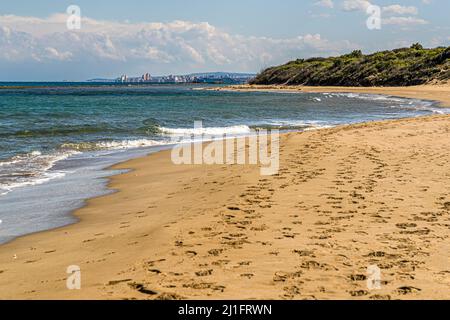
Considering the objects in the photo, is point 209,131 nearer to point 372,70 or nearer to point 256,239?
point 256,239

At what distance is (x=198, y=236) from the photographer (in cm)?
693

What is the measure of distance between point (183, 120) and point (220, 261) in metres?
28.4

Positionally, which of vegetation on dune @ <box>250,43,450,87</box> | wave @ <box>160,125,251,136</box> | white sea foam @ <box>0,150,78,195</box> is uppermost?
vegetation on dune @ <box>250,43,450,87</box>

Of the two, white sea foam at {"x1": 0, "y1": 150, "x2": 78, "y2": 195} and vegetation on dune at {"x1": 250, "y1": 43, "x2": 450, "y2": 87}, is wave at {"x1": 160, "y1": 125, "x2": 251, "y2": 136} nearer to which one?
white sea foam at {"x1": 0, "y1": 150, "x2": 78, "y2": 195}

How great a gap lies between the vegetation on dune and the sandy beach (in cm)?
7627

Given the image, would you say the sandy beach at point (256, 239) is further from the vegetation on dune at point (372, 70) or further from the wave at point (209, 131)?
the vegetation on dune at point (372, 70)

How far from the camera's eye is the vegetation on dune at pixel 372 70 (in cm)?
8831

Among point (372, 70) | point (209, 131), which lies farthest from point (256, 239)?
point (372, 70)

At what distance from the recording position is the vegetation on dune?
8831 centimetres

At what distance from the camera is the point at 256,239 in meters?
6.66

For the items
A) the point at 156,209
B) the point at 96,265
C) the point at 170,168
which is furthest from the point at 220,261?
the point at 170,168

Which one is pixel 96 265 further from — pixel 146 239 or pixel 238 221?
pixel 238 221

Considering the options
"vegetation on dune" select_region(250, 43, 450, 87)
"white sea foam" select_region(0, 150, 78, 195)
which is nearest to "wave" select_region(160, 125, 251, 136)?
"white sea foam" select_region(0, 150, 78, 195)

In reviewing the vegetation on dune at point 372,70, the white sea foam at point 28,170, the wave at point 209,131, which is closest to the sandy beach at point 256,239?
the white sea foam at point 28,170
